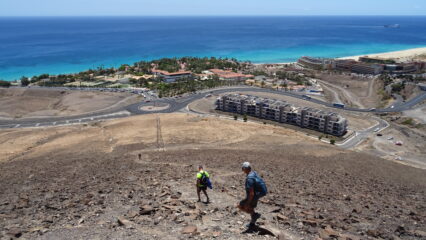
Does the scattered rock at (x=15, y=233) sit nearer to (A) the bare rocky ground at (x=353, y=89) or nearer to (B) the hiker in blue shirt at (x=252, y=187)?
(B) the hiker in blue shirt at (x=252, y=187)

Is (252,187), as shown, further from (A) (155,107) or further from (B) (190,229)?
(A) (155,107)

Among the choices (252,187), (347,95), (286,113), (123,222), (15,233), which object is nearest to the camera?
(252,187)

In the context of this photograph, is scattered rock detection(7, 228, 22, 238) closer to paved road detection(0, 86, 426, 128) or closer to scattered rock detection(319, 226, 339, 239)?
scattered rock detection(319, 226, 339, 239)

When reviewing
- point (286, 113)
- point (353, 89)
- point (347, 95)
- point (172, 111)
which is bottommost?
point (347, 95)

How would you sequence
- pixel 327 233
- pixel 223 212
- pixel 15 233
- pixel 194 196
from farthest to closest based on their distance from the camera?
pixel 194 196 < pixel 223 212 < pixel 15 233 < pixel 327 233

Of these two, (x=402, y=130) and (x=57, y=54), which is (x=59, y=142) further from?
(x=57, y=54)

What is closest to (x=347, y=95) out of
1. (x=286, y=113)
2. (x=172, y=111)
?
(x=286, y=113)

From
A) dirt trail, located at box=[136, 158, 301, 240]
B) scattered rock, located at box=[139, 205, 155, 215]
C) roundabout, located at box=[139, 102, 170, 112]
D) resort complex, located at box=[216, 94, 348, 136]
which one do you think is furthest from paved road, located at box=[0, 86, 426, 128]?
scattered rock, located at box=[139, 205, 155, 215]
